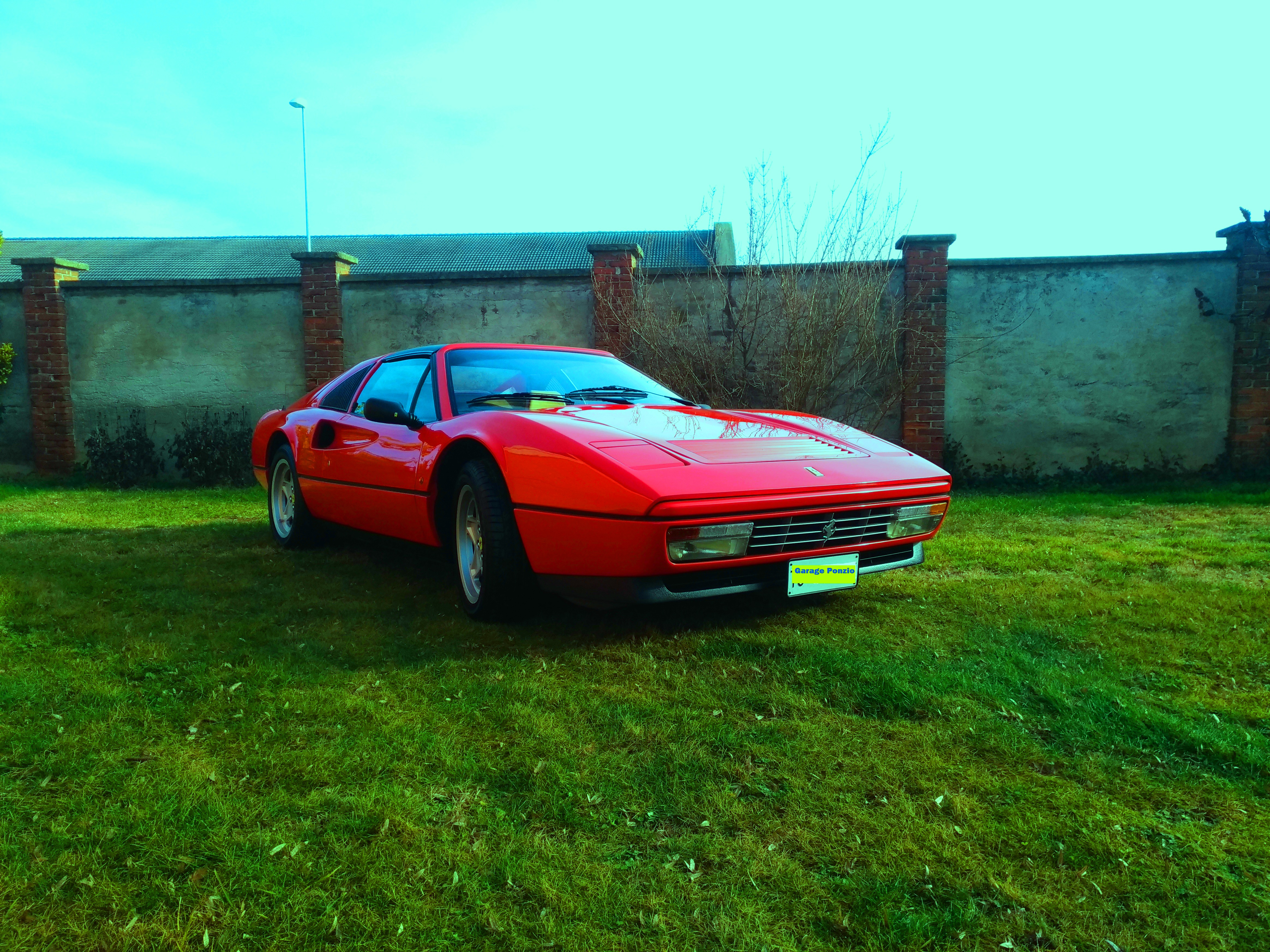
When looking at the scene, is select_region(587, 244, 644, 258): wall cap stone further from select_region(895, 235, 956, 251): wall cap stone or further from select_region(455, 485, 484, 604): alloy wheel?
select_region(455, 485, 484, 604): alloy wheel

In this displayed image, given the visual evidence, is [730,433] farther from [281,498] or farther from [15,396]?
[15,396]

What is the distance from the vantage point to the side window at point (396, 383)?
4.58 metres

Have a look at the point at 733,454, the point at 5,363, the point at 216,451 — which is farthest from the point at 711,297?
the point at 5,363

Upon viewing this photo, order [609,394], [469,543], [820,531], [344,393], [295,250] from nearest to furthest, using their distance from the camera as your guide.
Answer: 1. [820,531]
2. [469,543]
3. [609,394]
4. [344,393]
5. [295,250]

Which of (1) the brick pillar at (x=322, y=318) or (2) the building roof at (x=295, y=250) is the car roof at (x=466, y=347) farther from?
(2) the building roof at (x=295, y=250)

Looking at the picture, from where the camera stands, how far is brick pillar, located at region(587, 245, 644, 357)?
9.95 m

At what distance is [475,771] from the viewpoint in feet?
7.53

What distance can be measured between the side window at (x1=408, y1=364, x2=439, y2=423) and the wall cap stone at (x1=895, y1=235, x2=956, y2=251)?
6568mm

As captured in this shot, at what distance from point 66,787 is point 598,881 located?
136 cm

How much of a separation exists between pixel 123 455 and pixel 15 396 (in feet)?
5.11

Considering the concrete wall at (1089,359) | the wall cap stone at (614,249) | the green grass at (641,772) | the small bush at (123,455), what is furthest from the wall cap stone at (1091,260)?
the small bush at (123,455)

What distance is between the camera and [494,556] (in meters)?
3.56

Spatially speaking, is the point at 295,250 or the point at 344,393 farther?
the point at 295,250

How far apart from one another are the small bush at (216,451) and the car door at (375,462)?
5934 mm
